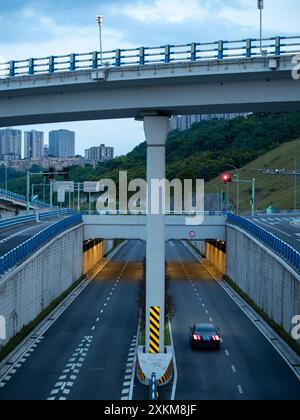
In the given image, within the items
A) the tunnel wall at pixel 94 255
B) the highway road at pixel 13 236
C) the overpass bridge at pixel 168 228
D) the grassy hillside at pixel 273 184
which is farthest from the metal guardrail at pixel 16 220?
the grassy hillside at pixel 273 184

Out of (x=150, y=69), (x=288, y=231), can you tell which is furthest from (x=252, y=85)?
(x=288, y=231)

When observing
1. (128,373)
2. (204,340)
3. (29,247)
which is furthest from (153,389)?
(29,247)

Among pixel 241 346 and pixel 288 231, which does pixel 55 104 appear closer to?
pixel 241 346

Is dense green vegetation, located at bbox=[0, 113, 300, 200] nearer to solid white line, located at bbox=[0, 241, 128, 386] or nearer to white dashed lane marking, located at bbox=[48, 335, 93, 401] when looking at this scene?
solid white line, located at bbox=[0, 241, 128, 386]

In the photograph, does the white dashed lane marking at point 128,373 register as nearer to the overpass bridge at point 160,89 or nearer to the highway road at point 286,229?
the overpass bridge at point 160,89

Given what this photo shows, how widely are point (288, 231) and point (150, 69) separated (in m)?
35.3

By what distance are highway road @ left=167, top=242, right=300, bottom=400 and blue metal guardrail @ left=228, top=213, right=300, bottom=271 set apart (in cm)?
457

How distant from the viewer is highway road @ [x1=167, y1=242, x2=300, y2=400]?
2492cm

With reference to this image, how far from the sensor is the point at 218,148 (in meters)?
168

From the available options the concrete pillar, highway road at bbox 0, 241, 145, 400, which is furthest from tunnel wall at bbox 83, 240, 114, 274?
the concrete pillar

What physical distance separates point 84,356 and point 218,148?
461ft

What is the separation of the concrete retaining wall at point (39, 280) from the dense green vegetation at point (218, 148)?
72.2m

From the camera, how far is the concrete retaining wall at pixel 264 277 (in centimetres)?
3309

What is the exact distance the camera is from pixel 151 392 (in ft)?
76.0
